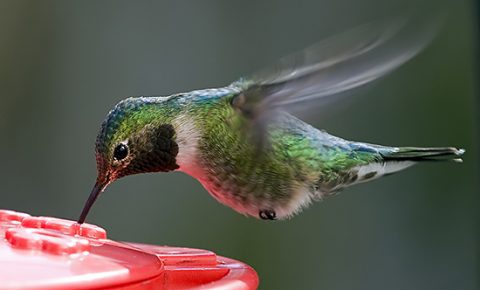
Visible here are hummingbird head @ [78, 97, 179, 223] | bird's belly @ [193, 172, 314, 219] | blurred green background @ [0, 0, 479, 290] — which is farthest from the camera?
blurred green background @ [0, 0, 479, 290]

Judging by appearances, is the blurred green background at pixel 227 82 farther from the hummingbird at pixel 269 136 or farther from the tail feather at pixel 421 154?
the hummingbird at pixel 269 136

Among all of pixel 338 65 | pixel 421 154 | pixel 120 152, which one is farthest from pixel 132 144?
pixel 421 154

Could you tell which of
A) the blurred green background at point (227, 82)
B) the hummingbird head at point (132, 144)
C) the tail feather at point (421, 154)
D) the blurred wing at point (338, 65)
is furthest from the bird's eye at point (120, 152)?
the blurred green background at point (227, 82)

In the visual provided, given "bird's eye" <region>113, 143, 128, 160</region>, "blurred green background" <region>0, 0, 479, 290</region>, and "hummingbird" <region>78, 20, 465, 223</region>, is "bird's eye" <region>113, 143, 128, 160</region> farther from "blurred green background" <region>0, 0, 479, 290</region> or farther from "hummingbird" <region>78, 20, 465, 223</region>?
"blurred green background" <region>0, 0, 479, 290</region>

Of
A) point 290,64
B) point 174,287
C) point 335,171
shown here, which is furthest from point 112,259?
point 335,171

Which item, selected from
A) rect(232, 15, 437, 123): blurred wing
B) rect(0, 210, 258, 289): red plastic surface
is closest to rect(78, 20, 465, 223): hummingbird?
rect(232, 15, 437, 123): blurred wing

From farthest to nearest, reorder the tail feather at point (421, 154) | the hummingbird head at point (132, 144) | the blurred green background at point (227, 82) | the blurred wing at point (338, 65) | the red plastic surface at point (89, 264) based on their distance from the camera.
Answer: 1. the blurred green background at point (227, 82)
2. the tail feather at point (421, 154)
3. the hummingbird head at point (132, 144)
4. the blurred wing at point (338, 65)
5. the red plastic surface at point (89, 264)

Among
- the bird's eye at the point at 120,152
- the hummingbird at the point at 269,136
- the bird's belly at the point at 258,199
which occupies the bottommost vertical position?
the bird's belly at the point at 258,199
